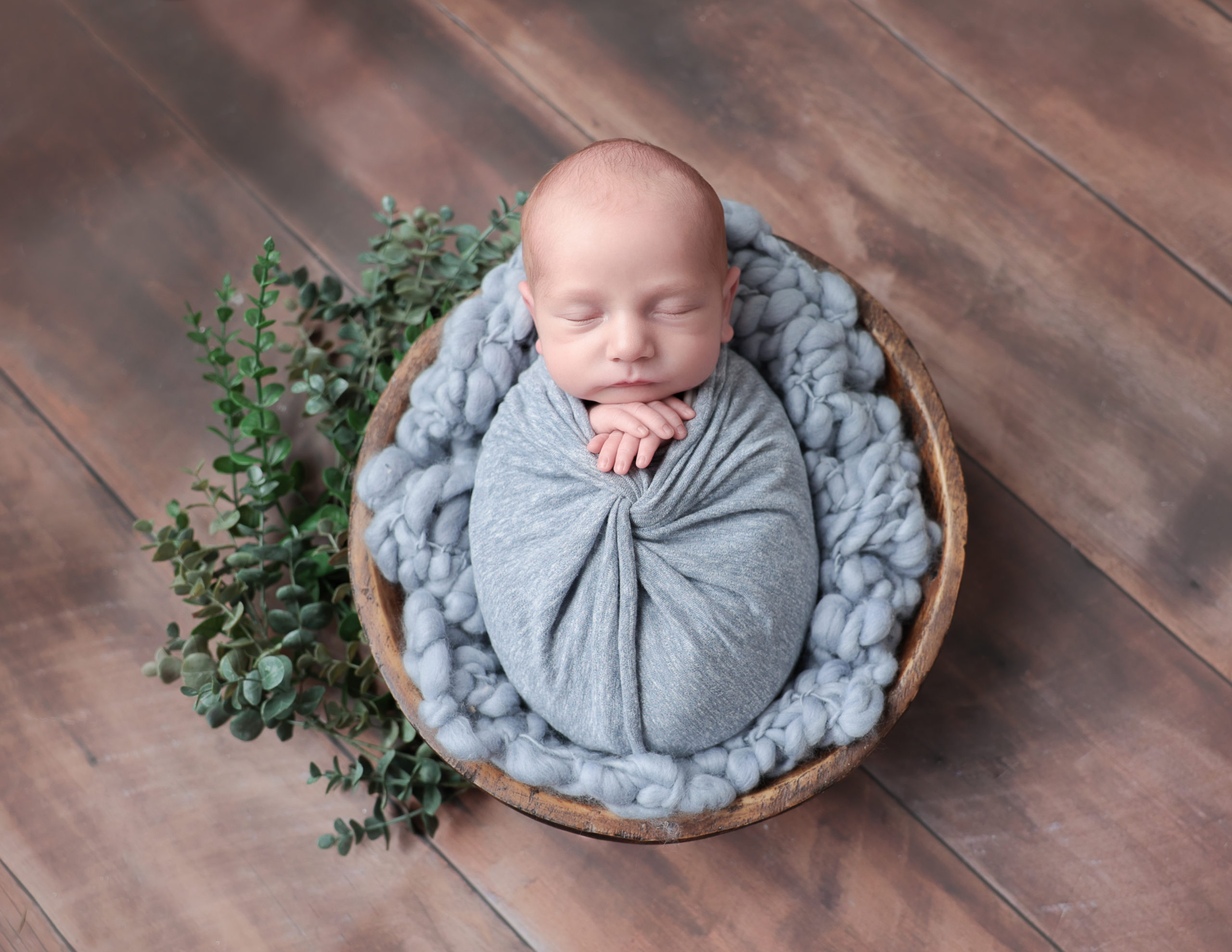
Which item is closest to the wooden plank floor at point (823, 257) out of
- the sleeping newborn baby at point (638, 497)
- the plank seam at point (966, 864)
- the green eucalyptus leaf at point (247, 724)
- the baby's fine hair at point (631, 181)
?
the plank seam at point (966, 864)

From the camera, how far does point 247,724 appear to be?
3.28ft

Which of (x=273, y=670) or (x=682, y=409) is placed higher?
(x=682, y=409)

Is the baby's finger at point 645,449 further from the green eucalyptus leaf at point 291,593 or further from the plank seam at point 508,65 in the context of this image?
the plank seam at point 508,65

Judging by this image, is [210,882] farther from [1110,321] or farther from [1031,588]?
[1110,321]

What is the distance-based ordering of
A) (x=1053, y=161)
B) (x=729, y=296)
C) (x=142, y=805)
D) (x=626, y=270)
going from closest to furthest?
(x=626, y=270) < (x=729, y=296) < (x=142, y=805) < (x=1053, y=161)

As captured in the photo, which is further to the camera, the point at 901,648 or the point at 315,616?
the point at 315,616

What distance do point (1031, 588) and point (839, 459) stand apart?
34cm

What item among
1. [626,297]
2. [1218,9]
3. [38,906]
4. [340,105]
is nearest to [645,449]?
[626,297]

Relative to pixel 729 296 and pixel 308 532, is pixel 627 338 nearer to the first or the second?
pixel 729 296

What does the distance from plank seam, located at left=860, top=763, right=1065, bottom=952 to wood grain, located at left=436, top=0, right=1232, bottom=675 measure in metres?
0.36

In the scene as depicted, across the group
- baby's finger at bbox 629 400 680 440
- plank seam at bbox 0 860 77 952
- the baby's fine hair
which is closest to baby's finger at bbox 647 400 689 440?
baby's finger at bbox 629 400 680 440

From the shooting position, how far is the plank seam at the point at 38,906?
1.07 metres

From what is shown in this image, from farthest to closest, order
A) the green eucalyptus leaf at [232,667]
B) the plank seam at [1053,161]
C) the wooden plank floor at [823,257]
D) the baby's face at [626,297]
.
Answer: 1. the plank seam at [1053,161]
2. the wooden plank floor at [823,257]
3. the green eucalyptus leaf at [232,667]
4. the baby's face at [626,297]

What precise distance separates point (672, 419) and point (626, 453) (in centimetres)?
5
